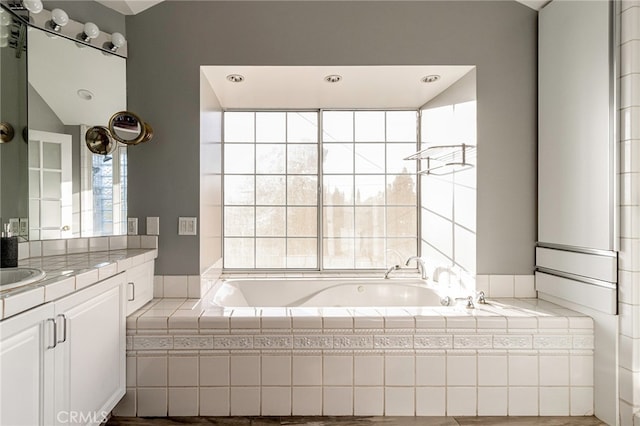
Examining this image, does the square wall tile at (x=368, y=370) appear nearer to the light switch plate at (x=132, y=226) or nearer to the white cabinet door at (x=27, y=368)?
the white cabinet door at (x=27, y=368)

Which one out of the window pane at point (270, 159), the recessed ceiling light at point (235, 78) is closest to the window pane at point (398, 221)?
the window pane at point (270, 159)

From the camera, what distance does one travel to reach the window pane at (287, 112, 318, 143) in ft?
10.3

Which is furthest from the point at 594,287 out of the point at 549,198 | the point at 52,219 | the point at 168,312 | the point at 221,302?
the point at 52,219

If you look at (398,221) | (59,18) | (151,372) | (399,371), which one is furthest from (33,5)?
(398,221)

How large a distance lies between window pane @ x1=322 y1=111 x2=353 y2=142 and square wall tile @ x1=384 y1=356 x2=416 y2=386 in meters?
1.90

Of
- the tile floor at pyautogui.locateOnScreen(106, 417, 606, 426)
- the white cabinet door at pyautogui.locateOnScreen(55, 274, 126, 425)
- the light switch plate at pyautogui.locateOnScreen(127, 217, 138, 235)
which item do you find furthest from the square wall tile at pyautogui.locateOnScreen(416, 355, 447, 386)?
the light switch plate at pyautogui.locateOnScreen(127, 217, 138, 235)

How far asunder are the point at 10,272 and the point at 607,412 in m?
2.86

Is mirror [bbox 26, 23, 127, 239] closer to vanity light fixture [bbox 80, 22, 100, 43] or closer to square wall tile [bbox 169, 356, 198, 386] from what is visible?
vanity light fixture [bbox 80, 22, 100, 43]

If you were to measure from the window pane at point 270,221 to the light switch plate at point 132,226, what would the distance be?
107cm

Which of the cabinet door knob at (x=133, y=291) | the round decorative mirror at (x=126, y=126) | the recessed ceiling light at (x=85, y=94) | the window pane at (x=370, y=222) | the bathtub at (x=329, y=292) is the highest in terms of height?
the recessed ceiling light at (x=85, y=94)

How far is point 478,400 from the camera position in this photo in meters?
1.88

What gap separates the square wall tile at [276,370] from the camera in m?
1.87

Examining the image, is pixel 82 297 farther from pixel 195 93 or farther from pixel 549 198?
pixel 549 198

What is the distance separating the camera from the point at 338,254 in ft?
10.3
